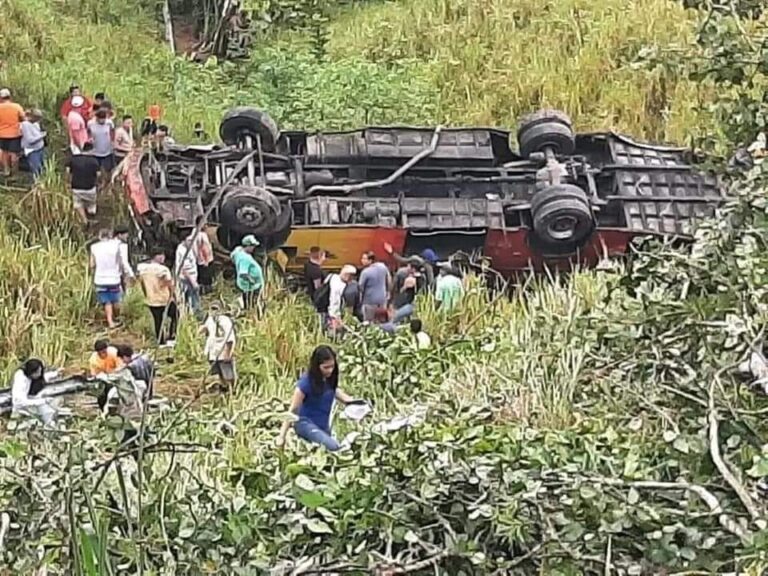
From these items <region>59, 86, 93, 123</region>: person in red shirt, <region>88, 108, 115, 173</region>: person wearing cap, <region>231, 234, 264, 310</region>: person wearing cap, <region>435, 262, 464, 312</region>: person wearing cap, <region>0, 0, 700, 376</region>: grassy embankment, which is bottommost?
<region>435, 262, 464, 312</region>: person wearing cap

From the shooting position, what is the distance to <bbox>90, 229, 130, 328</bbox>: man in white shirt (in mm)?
9820

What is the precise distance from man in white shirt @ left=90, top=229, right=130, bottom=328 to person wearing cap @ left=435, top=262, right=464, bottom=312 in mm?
2374

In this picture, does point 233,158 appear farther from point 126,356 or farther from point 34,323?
point 126,356

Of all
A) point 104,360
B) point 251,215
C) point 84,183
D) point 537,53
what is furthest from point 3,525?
point 537,53

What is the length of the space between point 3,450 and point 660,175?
26.9 feet

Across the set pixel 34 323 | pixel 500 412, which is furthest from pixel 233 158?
pixel 500 412

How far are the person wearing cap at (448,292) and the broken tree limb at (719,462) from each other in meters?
5.84

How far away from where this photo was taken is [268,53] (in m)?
15.6

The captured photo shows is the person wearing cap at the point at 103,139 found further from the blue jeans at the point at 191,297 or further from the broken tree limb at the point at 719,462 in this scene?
the broken tree limb at the point at 719,462

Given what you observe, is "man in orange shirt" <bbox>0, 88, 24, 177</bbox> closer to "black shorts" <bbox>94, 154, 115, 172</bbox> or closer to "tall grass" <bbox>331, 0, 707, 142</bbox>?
"black shorts" <bbox>94, 154, 115, 172</bbox>

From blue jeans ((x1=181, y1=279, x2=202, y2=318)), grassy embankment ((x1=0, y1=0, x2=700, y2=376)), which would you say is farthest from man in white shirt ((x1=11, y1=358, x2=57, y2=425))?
grassy embankment ((x1=0, y1=0, x2=700, y2=376))

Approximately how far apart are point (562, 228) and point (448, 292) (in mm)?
1113

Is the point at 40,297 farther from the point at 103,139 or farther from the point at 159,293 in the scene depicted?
the point at 103,139

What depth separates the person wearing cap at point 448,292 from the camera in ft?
32.5
